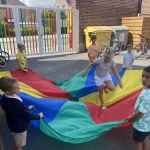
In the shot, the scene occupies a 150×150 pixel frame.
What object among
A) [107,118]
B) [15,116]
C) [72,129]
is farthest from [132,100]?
[15,116]

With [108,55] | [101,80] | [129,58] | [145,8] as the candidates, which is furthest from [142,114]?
[145,8]

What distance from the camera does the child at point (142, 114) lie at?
5.01 ft

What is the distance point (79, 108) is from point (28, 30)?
6315mm

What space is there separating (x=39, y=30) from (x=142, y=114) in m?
7.34

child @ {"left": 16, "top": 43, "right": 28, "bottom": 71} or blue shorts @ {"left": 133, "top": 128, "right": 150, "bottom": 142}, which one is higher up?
child @ {"left": 16, "top": 43, "right": 28, "bottom": 71}

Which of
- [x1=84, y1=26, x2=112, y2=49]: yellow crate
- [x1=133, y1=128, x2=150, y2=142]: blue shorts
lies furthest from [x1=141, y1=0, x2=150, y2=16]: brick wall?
[x1=133, y1=128, x2=150, y2=142]: blue shorts

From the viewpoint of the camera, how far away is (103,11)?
9.64 metres

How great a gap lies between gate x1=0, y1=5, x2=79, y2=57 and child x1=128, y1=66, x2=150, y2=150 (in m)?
6.88

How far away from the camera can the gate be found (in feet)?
23.7

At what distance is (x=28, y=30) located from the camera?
779 centimetres

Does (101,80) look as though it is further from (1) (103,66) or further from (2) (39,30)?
(2) (39,30)

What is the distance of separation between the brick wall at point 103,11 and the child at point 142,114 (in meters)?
7.90

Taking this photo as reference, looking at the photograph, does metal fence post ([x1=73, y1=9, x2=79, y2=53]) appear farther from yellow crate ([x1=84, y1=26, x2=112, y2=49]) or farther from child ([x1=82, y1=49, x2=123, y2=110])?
child ([x1=82, y1=49, x2=123, y2=110])

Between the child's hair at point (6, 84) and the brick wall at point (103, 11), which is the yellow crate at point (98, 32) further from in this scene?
the child's hair at point (6, 84)
